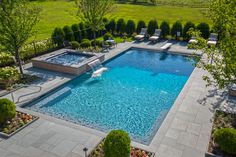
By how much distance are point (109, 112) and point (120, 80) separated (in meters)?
4.54

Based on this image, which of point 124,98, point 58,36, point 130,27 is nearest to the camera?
point 124,98

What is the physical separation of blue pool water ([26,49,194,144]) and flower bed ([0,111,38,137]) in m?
1.26

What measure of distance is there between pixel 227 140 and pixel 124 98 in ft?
22.4

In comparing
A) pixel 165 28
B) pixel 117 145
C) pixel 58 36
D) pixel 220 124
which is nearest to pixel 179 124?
pixel 220 124

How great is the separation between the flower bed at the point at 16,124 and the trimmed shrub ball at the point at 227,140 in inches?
311

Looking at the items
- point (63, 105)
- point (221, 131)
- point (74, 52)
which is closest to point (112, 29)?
point (74, 52)

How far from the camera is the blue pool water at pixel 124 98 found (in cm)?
1175

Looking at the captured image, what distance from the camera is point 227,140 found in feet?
27.6

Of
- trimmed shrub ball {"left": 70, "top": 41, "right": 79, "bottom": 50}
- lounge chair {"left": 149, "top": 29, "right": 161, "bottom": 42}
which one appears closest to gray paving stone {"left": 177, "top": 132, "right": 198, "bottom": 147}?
trimmed shrub ball {"left": 70, "top": 41, "right": 79, "bottom": 50}

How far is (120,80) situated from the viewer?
665 inches

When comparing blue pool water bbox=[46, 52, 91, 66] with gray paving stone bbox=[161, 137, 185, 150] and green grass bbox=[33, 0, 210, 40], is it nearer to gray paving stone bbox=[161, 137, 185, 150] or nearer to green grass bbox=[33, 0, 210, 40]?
green grass bbox=[33, 0, 210, 40]

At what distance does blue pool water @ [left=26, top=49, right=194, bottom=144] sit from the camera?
11750mm

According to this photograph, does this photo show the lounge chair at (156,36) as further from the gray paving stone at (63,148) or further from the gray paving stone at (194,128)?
the gray paving stone at (63,148)

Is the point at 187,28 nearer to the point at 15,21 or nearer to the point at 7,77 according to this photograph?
the point at 15,21
